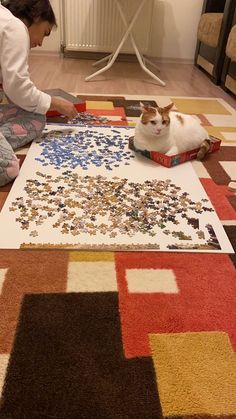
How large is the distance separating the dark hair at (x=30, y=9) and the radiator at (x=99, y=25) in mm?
2498

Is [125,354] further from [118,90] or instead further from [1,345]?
[118,90]

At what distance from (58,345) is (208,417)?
14.8 inches

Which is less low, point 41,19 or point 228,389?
point 41,19

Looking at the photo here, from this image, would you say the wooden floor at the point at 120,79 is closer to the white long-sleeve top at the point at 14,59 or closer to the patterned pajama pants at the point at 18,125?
the patterned pajama pants at the point at 18,125

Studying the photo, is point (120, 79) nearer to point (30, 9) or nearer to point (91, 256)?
point (30, 9)

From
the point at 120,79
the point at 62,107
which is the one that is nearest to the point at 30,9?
the point at 62,107

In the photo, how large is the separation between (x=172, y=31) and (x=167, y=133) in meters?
3.06

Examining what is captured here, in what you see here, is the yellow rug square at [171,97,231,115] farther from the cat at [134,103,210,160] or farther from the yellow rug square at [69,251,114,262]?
the yellow rug square at [69,251,114,262]

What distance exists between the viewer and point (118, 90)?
10.3 ft

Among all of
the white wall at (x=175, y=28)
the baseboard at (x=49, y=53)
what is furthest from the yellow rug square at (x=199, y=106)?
the baseboard at (x=49, y=53)

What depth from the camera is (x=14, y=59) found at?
5.43 feet

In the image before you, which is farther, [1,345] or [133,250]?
[133,250]

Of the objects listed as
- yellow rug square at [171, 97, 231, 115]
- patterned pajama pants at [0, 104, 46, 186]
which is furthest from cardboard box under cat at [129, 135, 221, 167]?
yellow rug square at [171, 97, 231, 115]

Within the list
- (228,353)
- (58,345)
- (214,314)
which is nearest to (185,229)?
(214,314)
